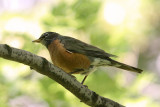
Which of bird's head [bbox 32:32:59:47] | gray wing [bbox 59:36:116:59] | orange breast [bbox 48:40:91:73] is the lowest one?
orange breast [bbox 48:40:91:73]

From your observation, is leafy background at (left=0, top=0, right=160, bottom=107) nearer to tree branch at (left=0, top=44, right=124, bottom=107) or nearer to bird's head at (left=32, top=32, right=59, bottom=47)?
bird's head at (left=32, top=32, right=59, bottom=47)

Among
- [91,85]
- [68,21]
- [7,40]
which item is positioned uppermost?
[68,21]

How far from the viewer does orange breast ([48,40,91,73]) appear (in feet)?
17.4

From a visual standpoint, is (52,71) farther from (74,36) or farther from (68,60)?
(74,36)

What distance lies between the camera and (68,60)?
17.4 feet

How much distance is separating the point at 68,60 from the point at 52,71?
139 cm

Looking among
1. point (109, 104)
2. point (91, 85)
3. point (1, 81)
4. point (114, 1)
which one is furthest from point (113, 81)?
point (114, 1)

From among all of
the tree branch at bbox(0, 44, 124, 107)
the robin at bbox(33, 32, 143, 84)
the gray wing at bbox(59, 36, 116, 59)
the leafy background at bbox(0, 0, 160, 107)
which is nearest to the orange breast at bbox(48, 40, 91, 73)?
the robin at bbox(33, 32, 143, 84)

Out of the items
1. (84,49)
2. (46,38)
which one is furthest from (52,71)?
(46,38)

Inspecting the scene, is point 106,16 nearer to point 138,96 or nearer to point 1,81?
point 138,96

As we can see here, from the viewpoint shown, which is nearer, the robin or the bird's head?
the robin

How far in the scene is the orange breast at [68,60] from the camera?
529cm

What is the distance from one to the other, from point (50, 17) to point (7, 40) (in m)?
0.94

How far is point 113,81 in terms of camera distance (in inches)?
229
